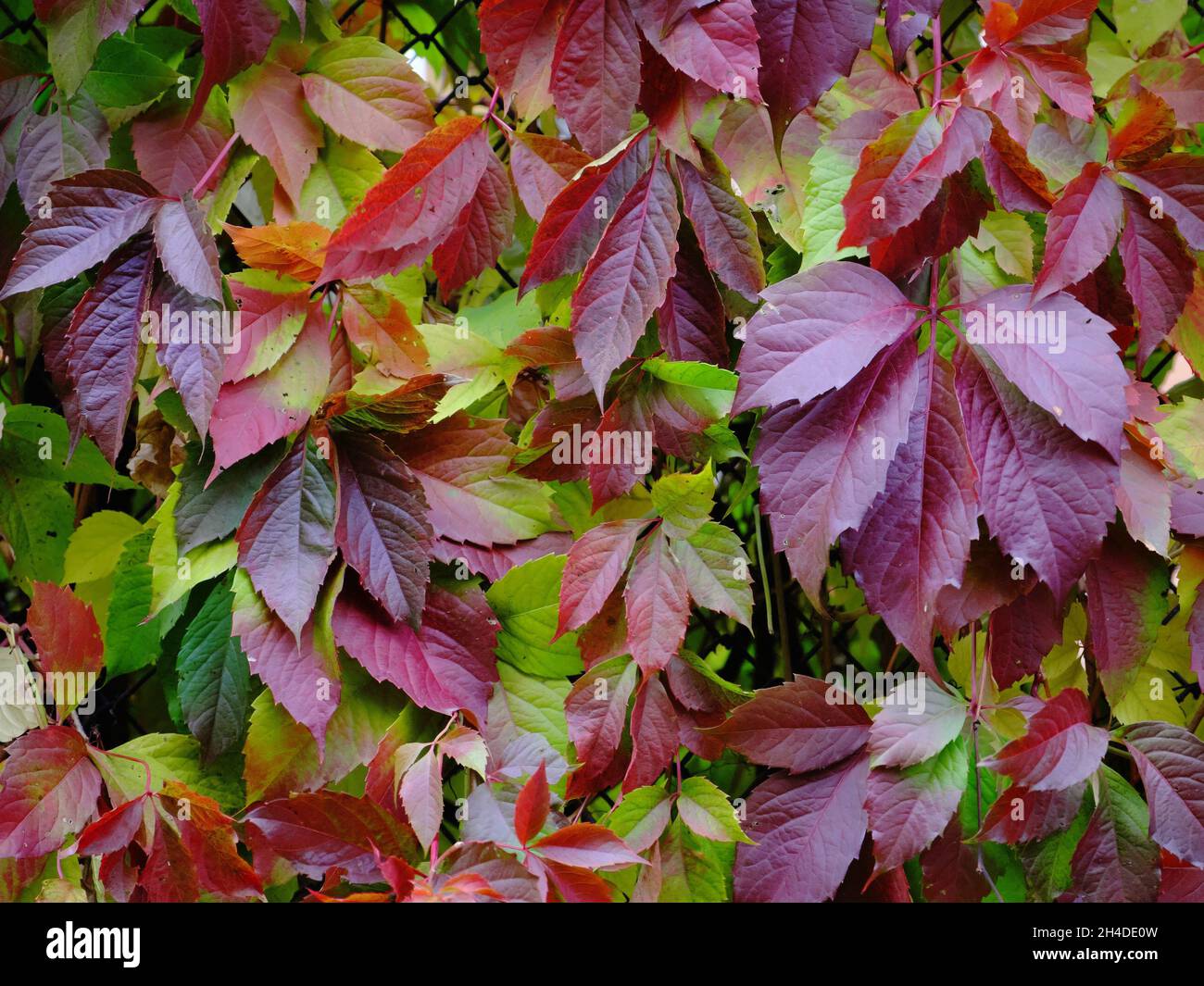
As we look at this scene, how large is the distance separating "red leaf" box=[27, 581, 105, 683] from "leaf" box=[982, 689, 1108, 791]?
2.66 feet

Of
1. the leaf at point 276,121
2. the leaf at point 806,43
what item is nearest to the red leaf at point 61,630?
the leaf at point 276,121

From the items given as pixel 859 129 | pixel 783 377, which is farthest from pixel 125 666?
pixel 859 129

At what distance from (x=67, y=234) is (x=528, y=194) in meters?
0.41

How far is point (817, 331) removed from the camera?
2.65 feet

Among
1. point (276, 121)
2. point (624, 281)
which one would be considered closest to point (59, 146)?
point (276, 121)

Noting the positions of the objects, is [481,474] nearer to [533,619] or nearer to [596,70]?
[533,619]

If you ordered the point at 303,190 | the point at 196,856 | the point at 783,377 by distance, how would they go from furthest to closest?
the point at 303,190 → the point at 196,856 → the point at 783,377

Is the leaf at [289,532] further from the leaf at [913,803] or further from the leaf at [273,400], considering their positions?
the leaf at [913,803]

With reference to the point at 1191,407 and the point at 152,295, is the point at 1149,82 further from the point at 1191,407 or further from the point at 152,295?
the point at 152,295

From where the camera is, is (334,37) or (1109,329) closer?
(1109,329)

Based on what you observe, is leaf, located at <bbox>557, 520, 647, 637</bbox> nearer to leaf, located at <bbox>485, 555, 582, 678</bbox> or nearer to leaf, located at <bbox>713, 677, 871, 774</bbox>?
leaf, located at <bbox>485, 555, 582, 678</bbox>

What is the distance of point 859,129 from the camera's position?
87 cm

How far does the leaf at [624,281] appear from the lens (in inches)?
33.4

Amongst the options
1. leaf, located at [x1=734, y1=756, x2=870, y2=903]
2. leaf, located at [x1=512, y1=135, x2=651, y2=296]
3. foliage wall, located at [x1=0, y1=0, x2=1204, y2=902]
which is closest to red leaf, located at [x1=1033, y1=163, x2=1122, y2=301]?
foliage wall, located at [x1=0, y1=0, x2=1204, y2=902]
